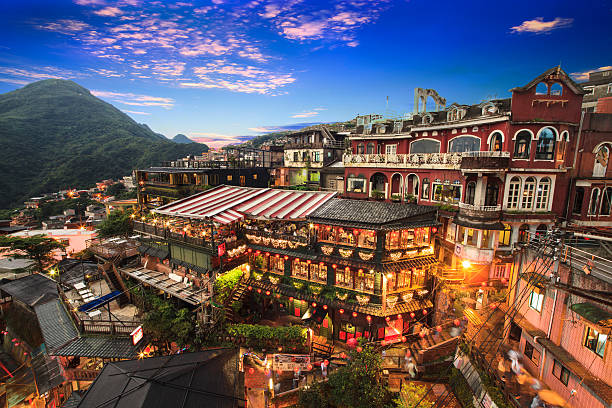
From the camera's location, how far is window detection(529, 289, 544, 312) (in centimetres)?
1568

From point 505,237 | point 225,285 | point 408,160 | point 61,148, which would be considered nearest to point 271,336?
point 225,285

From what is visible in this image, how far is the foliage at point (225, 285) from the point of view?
73.0 ft

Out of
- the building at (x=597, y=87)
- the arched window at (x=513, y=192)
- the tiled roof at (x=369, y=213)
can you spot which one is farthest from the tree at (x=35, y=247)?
the building at (x=597, y=87)

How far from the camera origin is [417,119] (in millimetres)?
28969

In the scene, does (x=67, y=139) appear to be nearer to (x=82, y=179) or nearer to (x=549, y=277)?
(x=82, y=179)

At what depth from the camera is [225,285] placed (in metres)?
22.7

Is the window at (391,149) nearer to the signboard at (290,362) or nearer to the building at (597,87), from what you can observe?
the building at (597,87)

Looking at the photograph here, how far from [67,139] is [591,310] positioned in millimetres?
170879

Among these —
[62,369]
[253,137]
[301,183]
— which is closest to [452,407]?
[62,369]

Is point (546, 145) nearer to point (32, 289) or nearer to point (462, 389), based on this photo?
point (462, 389)

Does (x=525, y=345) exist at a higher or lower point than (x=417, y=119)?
lower

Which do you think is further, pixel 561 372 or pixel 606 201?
pixel 606 201

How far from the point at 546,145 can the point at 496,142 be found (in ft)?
11.2

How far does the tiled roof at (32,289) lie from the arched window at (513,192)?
4536 centimetres
